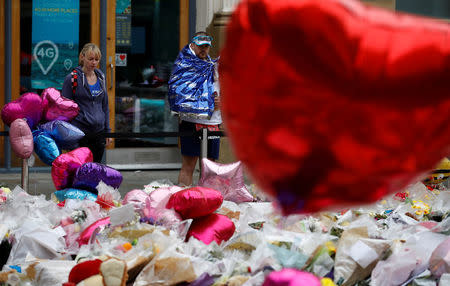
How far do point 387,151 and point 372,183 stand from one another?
0.08 m

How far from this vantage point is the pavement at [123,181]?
7.33 meters

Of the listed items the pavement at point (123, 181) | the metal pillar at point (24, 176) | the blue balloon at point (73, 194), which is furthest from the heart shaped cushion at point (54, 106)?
the pavement at point (123, 181)

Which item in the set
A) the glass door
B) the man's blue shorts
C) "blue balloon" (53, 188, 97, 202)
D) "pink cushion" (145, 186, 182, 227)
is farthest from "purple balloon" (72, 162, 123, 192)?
the glass door

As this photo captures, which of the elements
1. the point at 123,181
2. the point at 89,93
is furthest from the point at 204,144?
the point at 123,181

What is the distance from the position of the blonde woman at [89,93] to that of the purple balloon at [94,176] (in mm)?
1549

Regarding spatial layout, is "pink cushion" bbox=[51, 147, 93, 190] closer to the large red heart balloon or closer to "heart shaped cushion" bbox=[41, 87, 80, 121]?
"heart shaped cushion" bbox=[41, 87, 80, 121]

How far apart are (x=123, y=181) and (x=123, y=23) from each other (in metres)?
2.24

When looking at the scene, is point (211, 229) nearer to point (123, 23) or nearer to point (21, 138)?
point (21, 138)

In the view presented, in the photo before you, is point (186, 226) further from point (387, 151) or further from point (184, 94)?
point (184, 94)

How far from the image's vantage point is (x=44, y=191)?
7117mm

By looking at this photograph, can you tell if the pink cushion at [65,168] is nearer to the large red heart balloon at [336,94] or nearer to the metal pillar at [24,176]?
the metal pillar at [24,176]

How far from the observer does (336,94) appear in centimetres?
121

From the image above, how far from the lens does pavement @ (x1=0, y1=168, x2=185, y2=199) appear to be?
733cm

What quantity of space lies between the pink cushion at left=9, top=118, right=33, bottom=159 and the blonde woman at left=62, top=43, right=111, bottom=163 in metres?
1.00
